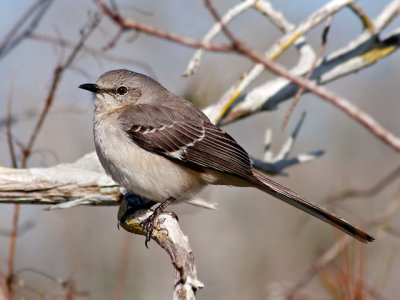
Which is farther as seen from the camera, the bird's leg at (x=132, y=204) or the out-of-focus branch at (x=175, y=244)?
the bird's leg at (x=132, y=204)

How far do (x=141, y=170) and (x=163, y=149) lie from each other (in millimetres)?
289

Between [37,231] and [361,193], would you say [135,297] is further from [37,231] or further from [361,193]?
[361,193]

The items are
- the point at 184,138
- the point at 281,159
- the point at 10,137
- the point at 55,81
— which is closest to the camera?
the point at 10,137

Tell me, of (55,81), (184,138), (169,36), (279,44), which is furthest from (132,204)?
(169,36)

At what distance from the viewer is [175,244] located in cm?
343

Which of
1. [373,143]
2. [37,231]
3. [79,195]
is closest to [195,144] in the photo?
[79,195]

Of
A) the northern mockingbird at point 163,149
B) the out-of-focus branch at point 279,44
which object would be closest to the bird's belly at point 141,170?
the northern mockingbird at point 163,149

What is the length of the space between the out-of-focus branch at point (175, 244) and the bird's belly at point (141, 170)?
0.79 feet

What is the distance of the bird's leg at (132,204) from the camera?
450cm

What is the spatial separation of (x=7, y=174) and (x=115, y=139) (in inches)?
36.1

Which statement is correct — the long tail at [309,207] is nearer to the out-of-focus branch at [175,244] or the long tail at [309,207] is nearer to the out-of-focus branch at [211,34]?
the out-of-focus branch at [175,244]

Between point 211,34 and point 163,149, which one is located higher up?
point 211,34

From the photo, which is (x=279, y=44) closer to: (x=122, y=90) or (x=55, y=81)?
(x=122, y=90)

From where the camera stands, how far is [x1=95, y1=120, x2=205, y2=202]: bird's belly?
4.17 m
